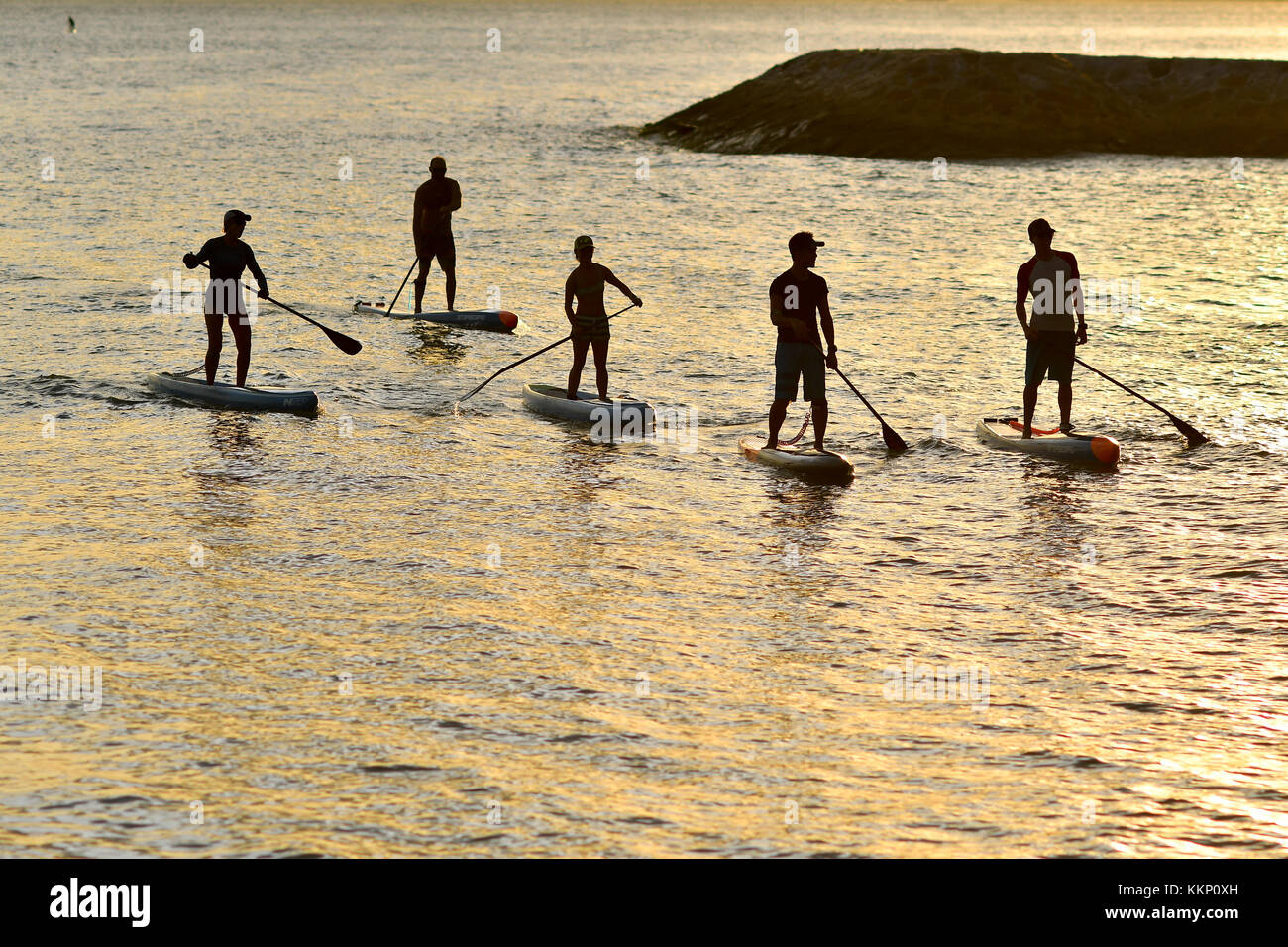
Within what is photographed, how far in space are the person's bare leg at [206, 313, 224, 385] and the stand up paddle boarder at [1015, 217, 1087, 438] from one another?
8989 mm

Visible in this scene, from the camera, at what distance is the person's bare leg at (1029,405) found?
16.0 meters

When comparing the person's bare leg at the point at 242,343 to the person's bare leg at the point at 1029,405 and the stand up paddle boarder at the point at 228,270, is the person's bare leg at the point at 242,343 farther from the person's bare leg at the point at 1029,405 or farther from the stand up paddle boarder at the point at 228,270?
the person's bare leg at the point at 1029,405

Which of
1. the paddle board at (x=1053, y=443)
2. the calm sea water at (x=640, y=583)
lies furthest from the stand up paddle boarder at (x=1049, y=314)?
the calm sea water at (x=640, y=583)

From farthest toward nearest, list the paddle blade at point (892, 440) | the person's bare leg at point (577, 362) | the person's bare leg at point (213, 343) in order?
the person's bare leg at point (577, 362) < the person's bare leg at point (213, 343) < the paddle blade at point (892, 440)

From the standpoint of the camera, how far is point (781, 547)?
1304 cm

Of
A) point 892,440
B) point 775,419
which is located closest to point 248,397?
point 775,419

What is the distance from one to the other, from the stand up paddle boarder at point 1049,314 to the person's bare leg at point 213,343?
899 cm

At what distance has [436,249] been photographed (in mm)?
22312

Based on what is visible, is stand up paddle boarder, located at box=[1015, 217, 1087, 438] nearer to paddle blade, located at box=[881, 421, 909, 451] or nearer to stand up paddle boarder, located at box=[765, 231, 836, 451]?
paddle blade, located at box=[881, 421, 909, 451]

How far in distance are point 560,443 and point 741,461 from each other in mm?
2112

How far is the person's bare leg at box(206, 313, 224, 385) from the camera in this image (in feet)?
55.5

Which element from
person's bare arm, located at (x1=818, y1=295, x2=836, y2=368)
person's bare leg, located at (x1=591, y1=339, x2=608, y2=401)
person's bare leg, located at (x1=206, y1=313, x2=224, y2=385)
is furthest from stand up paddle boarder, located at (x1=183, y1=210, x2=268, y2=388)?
person's bare arm, located at (x1=818, y1=295, x2=836, y2=368)

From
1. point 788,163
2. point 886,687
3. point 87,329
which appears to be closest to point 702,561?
point 886,687

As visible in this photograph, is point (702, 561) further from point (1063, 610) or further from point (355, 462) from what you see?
point (355, 462)
